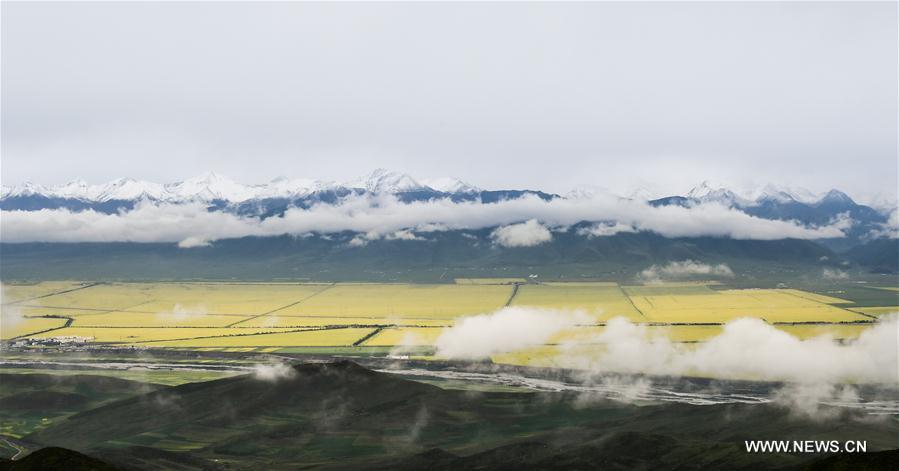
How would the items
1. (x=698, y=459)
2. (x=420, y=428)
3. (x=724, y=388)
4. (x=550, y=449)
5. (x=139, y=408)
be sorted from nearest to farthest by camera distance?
(x=698, y=459) → (x=550, y=449) → (x=420, y=428) → (x=139, y=408) → (x=724, y=388)

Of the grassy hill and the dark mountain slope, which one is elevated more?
the dark mountain slope

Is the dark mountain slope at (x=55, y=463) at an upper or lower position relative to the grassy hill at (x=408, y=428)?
upper

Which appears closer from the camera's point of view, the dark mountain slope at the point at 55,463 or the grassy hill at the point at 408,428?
the dark mountain slope at the point at 55,463

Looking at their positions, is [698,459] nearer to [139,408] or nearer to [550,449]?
[550,449]

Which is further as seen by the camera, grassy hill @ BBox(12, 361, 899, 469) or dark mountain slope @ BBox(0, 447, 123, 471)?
grassy hill @ BBox(12, 361, 899, 469)

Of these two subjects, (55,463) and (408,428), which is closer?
(55,463)

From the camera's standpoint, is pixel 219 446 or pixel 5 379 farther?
pixel 5 379

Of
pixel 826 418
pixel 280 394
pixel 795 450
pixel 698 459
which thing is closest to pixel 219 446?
pixel 280 394

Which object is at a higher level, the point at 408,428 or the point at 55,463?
the point at 55,463

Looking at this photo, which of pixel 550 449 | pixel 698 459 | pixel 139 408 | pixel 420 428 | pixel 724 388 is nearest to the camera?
pixel 698 459
